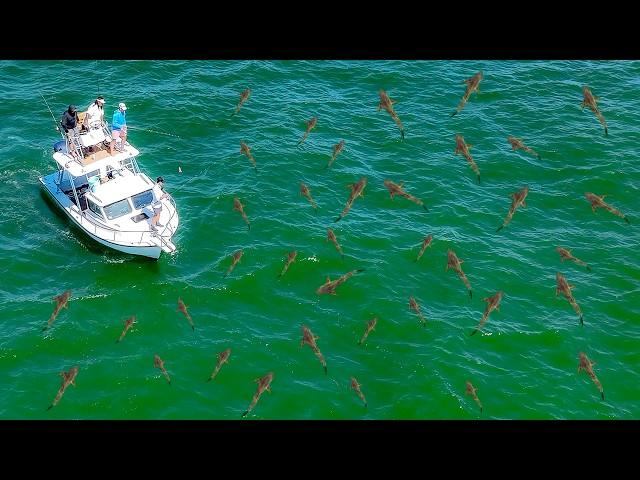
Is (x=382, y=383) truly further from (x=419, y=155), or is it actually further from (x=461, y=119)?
(x=461, y=119)

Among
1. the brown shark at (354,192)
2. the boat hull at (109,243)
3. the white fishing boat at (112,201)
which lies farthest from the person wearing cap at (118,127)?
the brown shark at (354,192)

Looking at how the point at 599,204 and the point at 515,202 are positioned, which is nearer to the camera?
the point at 599,204

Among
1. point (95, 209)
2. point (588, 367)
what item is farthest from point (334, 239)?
point (588, 367)

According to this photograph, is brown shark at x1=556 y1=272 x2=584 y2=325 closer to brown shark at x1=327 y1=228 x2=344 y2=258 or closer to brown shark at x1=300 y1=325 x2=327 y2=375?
brown shark at x1=327 y1=228 x2=344 y2=258

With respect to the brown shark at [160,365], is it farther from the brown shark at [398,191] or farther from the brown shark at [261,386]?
the brown shark at [398,191]

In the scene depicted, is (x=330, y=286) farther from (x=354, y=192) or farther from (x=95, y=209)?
(x=95, y=209)

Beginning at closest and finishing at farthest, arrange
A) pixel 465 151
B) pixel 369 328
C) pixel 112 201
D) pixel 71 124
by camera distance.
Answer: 1. pixel 369 328
2. pixel 112 201
3. pixel 71 124
4. pixel 465 151

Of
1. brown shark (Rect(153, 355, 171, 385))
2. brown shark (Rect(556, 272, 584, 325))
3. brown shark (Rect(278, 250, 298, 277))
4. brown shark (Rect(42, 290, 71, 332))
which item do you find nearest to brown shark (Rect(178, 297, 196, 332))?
brown shark (Rect(153, 355, 171, 385))
